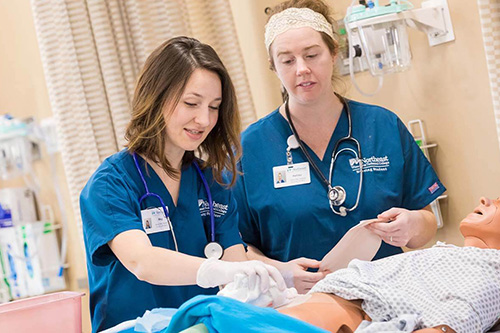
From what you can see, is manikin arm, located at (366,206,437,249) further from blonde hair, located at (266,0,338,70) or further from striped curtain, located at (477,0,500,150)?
blonde hair, located at (266,0,338,70)

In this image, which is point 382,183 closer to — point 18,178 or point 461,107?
point 461,107

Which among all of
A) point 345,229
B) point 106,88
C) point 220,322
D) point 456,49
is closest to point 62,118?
point 106,88

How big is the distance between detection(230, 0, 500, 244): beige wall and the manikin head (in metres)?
0.32

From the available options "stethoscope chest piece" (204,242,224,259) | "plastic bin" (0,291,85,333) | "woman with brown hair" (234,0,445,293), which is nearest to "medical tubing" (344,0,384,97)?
"woman with brown hair" (234,0,445,293)

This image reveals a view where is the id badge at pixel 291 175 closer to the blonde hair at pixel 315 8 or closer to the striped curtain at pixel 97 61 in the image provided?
the blonde hair at pixel 315 8

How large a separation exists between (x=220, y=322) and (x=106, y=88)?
1.82 metres

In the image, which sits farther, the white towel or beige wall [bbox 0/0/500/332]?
beige wall [bbox 0/0/500/332]

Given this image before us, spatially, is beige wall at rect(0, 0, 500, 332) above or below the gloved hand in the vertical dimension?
above

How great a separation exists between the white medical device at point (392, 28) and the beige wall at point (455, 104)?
0.15 feet

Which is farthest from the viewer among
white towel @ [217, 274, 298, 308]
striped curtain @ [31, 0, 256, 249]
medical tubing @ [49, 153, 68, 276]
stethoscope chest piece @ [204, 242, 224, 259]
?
medical tubing @ [49, 153, 68, 276]

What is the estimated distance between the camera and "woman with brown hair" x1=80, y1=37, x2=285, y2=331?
1.52 meters

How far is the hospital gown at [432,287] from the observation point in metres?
1.41

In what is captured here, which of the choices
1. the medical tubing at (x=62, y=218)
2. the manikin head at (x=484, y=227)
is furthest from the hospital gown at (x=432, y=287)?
the medical tubing at (x=62, y=218)

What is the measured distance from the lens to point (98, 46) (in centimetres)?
273
